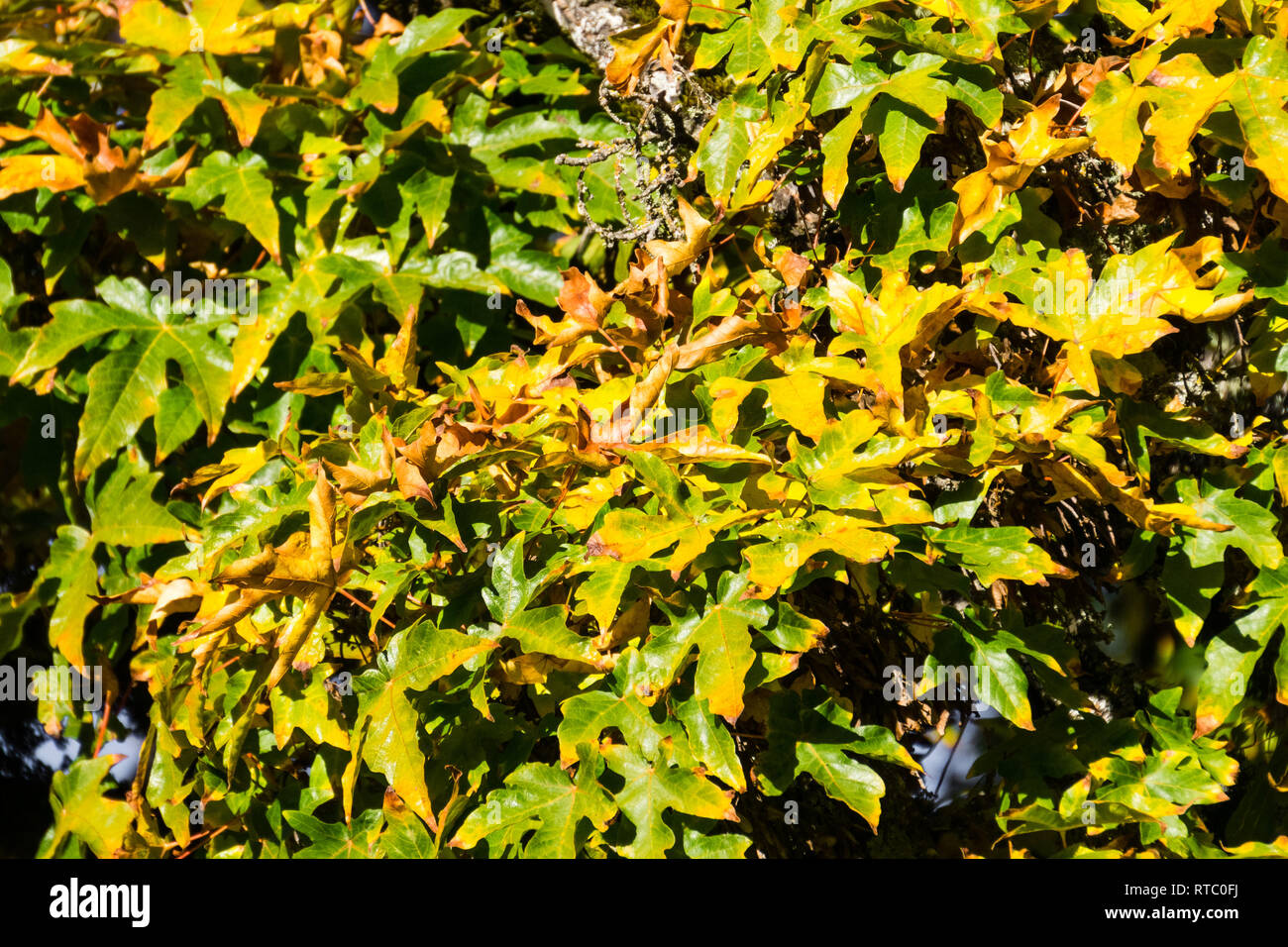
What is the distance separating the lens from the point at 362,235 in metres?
2.20

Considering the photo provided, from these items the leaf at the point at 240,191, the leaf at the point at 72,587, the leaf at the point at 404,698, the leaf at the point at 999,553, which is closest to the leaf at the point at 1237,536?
the leaf at the point at 999,553

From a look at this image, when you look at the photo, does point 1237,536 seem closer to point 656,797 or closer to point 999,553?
point 999,553

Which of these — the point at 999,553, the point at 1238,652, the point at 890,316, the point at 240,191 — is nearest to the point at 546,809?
the point at 999,553

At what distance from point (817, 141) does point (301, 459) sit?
1064mm

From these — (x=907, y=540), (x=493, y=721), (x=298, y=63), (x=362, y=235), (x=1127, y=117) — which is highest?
(x=298, y=63)

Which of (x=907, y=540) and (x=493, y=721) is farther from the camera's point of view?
(x=493, y=721)

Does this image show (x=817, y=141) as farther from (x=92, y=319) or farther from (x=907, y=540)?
(x=92, y=319)

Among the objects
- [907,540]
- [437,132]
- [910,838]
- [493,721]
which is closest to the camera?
[907,540]

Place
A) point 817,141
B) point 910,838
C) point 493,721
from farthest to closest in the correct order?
point 910,838, point 817,141, point 493,721

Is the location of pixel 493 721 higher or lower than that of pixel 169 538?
lower

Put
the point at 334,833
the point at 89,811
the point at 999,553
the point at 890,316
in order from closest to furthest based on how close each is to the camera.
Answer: the point at 999,553 → the point at 890,316 → the point at 334,833 → the point at 89,811

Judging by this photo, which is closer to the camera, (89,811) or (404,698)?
(404,698)

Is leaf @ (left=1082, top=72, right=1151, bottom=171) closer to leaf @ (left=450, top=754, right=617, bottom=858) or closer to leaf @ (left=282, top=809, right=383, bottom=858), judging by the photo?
leaf @ (left=450, top=754, right=617, bottom=858)
